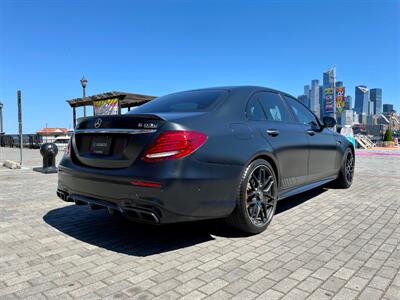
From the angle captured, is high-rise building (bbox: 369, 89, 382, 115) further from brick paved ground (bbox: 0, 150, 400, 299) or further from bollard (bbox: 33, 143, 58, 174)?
brick paved ground (bbox: 0, 150, 400, 299)

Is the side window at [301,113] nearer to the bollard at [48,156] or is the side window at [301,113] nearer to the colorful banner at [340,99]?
the bollard at [48,156]

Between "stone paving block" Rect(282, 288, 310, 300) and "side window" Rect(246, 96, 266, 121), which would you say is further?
"side window" Rect(246, 96, 266, 121)

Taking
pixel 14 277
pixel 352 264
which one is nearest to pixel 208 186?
pixel 352 264

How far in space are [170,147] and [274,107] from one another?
6.54 feet

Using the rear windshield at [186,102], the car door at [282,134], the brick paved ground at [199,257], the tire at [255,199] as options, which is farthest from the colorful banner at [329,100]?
the tire at [255,199]

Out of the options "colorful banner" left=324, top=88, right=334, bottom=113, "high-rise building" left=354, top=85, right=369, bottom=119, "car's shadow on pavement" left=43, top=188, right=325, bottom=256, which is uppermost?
"high-rise building" left=354, top=85, right=369, bottom=119

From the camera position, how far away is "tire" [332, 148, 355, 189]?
618cm

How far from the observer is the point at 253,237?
348 centimetres

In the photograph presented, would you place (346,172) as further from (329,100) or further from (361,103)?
(361,103)

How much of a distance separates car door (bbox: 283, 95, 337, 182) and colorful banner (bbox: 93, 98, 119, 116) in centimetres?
1213

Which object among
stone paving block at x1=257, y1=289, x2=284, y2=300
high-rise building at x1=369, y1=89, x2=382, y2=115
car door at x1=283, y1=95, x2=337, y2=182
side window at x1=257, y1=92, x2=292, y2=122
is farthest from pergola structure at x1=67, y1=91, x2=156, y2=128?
high-rise building at x1=369, y1=89, x2=382, y2=115

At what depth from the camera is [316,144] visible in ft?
16.2

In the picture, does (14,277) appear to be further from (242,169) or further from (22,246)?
(242,169)

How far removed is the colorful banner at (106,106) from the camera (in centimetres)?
1607
